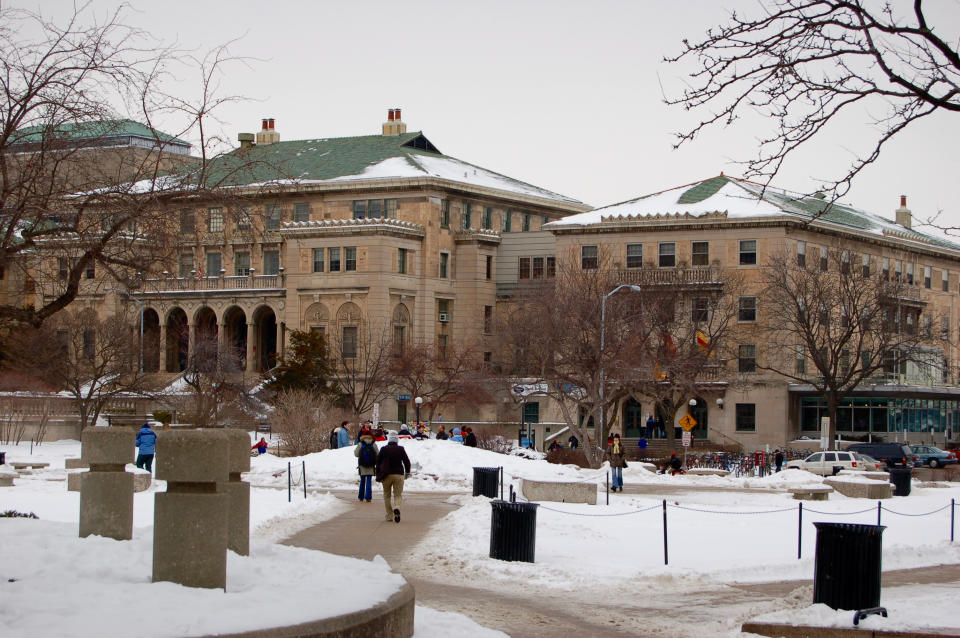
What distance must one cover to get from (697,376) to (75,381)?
28.8 metres

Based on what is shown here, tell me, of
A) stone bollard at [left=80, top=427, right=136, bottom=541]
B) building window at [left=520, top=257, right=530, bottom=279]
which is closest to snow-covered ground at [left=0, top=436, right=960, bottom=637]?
stone bollard at [left=80, top=427, right=136, bottom=541]

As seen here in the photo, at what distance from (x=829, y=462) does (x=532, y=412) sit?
29671 millimetres

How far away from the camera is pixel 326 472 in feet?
129

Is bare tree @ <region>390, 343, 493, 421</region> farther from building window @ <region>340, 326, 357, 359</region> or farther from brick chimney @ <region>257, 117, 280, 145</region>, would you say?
brick chimney @ <region>257, 117, 280, 145</region>

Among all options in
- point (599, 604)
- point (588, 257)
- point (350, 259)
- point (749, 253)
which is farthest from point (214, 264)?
point (599, 604)

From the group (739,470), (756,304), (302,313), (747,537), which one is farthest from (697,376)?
(747,537)

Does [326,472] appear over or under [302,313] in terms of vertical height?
under

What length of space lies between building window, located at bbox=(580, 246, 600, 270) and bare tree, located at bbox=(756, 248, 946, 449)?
31.6ft

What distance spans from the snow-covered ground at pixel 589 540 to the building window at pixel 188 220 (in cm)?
351

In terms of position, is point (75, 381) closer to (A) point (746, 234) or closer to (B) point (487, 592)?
(A) point (746, 234)

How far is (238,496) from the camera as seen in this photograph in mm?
13578

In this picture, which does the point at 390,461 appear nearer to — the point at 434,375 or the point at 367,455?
the point at 367,455

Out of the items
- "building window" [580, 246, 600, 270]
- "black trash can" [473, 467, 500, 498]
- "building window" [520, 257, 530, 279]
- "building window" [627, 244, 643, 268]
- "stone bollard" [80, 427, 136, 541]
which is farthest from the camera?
"building window" [520, 257, 530, 279]

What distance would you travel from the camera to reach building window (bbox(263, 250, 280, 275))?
288 feet
